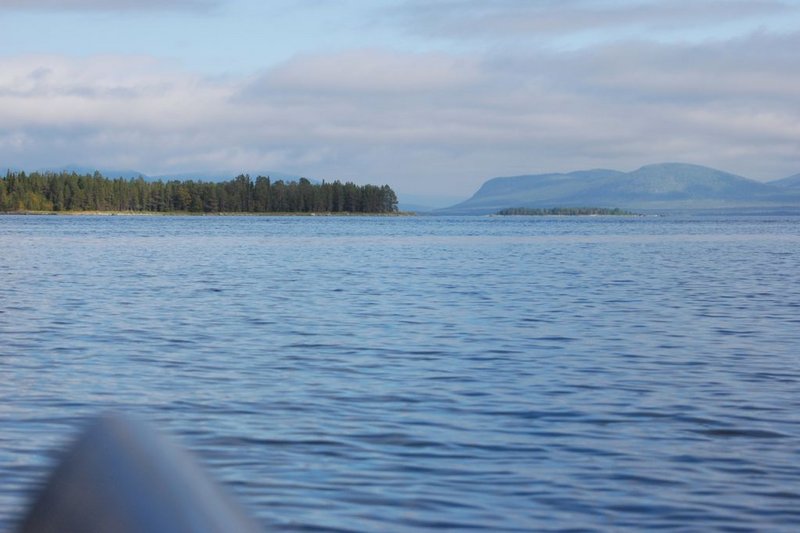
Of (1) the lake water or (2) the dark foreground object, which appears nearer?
(2) the dark foreground object

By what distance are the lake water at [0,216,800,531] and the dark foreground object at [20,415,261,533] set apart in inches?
9.4

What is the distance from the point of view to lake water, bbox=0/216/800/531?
28.2 ft

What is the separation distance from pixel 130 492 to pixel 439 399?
1178 centimetres

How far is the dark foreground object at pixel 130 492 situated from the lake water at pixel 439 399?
239 millimetres

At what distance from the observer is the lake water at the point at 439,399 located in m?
8.61

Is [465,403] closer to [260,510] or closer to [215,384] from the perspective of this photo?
[215,384]

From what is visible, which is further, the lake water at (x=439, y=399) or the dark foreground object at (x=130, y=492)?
the lake water at (x=439, y=399)

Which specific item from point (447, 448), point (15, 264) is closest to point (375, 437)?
point (447, 448)

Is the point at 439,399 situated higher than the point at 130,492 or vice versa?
the point at 130,492

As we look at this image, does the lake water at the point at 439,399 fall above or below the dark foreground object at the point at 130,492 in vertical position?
below

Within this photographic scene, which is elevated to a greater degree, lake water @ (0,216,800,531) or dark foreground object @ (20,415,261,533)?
dark foreground object @ (20,415,261,533)

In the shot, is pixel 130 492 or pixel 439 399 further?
pixel 439 399

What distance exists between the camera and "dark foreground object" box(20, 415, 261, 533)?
1.41m

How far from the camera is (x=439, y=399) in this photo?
518 inches
